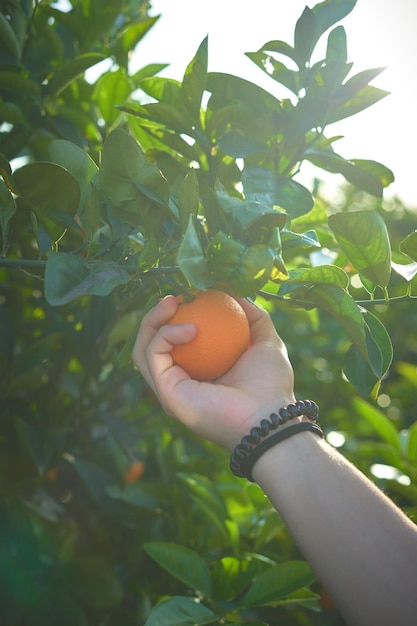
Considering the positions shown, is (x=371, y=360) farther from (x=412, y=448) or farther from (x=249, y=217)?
(x=412, y=448)

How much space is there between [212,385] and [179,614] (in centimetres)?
38

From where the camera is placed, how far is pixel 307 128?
3.17 ft

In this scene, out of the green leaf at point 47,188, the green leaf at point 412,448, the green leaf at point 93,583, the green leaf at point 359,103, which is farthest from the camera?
the green leaf at point 412,448

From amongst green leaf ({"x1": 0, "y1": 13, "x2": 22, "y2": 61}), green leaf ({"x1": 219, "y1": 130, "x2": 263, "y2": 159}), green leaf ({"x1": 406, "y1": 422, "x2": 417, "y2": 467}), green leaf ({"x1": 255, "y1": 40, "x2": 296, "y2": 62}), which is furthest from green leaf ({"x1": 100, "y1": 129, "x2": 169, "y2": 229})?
green leaf ({"x1": 406, "y1": 422, "x2": 417, "y2": 467})

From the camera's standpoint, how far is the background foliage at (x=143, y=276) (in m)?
0.81

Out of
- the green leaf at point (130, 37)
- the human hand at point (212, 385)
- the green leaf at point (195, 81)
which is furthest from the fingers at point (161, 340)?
the green leaf at point (130, 37)

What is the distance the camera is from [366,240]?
846 millimetres

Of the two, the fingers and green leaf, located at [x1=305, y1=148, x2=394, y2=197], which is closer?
the fingers

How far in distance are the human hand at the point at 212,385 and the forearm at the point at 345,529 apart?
0.23 feet

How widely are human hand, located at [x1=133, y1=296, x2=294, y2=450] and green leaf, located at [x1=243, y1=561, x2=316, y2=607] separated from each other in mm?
329

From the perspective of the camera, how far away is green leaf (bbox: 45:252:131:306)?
0.70 metres

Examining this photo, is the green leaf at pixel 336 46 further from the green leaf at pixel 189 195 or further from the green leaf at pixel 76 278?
the green leaf at pixel 76 278

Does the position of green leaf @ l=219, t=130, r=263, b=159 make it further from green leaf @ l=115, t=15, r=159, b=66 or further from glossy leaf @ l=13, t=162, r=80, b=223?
green leaf @ l=115, t=15, r=159, b=66

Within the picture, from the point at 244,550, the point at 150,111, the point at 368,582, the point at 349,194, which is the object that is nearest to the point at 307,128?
the point at 150,111
